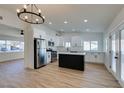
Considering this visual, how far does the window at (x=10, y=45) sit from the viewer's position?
880 cm

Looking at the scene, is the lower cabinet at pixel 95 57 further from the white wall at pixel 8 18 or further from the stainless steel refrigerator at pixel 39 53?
the white wall at pixel 8 18

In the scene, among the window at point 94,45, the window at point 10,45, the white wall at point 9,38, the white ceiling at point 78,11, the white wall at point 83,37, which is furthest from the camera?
the window at point 94,45

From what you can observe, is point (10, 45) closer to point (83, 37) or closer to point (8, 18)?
point (8, 18)

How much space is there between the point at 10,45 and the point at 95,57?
775 cm

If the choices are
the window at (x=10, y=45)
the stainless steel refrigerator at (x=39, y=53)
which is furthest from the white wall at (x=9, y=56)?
the stainless steel refrigerator at (x=39, y=53)

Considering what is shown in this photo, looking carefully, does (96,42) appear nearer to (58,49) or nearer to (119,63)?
(58,49)

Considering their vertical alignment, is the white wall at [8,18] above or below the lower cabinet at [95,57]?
above

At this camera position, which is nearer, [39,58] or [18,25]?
[18,25]

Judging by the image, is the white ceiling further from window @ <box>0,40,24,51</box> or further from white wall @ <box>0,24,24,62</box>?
window @ <box>0,40,24,51</box>

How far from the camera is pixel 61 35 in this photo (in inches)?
434

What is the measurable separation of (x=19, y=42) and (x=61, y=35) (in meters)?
4.45

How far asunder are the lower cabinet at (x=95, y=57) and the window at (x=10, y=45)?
6.91m

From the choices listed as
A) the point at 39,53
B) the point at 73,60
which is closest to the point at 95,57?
the point at 73,60
